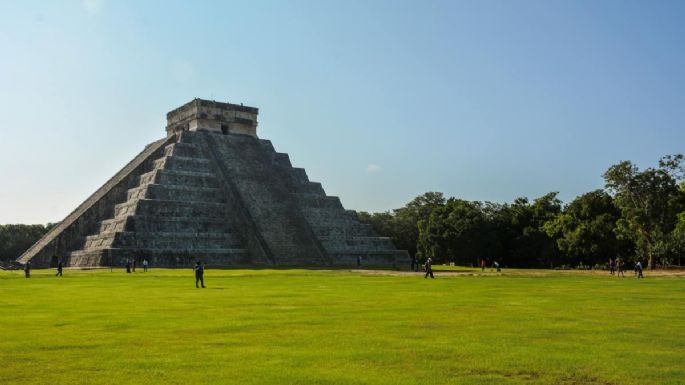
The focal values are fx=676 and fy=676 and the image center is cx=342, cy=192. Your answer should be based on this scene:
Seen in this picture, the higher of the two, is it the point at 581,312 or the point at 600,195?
the point at 600,195

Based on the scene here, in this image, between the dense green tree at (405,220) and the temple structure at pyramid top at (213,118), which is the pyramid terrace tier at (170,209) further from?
the dense green tree at (405,220)

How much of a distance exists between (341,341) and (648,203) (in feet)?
154

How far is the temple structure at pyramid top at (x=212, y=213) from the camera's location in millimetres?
43438

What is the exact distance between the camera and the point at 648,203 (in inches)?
1996

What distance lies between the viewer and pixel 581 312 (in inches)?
552

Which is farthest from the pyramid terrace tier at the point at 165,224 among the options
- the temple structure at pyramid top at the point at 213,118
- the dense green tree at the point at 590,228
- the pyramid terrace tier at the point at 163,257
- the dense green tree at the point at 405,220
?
the dense green tree at the point at 405,220

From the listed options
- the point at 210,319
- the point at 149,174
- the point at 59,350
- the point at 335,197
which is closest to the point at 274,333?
the point at 210,319

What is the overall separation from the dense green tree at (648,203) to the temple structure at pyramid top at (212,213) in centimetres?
1735

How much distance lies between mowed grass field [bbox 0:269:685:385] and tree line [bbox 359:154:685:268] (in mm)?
36631

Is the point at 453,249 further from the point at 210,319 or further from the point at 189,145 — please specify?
the point at 210,319

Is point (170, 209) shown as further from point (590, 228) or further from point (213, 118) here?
point (590, 228)

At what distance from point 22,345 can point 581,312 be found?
10.5 meters

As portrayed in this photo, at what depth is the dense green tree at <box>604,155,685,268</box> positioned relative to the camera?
49.8m

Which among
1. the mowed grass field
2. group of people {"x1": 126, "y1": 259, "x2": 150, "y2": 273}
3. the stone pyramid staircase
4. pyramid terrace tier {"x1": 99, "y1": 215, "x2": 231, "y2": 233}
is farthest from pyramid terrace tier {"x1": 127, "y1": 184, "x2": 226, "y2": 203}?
the mowed grass field
